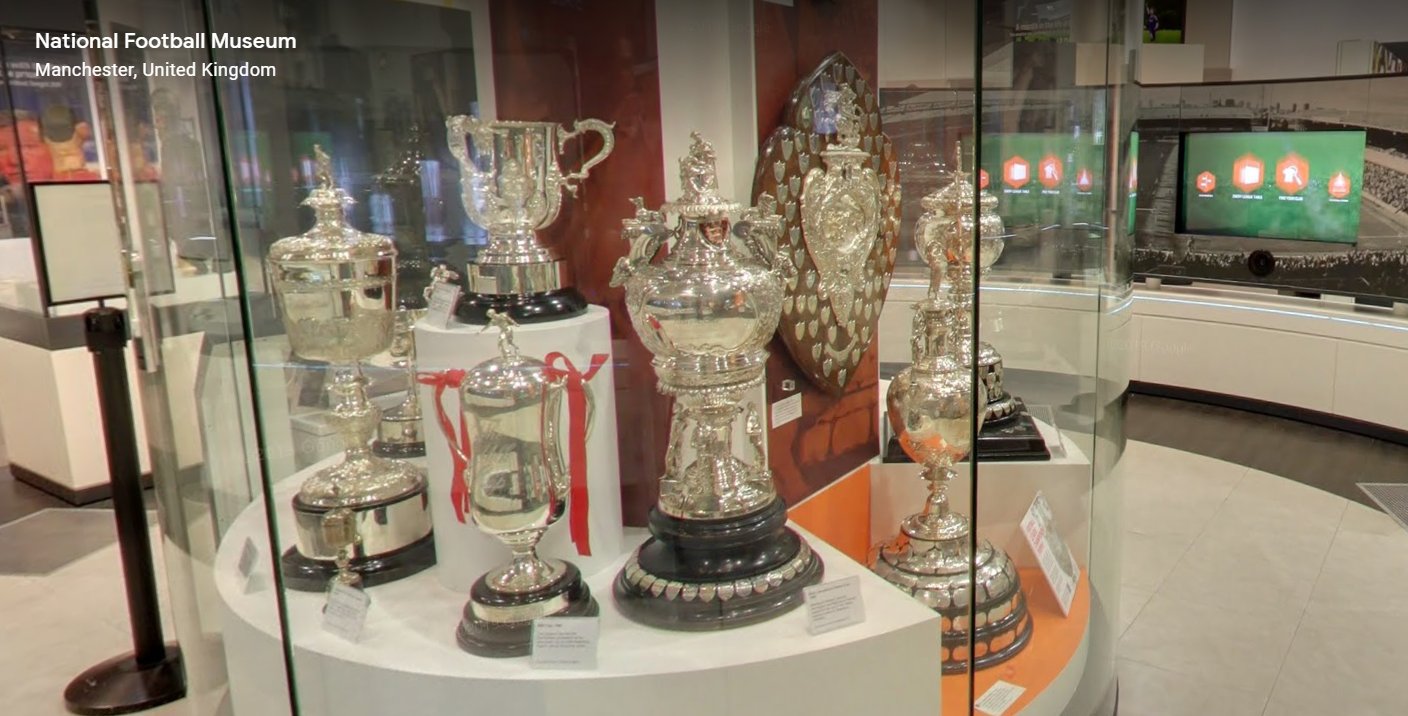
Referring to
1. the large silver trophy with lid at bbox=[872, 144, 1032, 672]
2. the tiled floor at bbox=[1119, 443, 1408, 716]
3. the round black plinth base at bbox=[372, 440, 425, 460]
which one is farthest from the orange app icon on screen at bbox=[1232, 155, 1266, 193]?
the round black plinth base at bbox=[372, 440, 425, 460]

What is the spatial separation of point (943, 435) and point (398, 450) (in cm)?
115

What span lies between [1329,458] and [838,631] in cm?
388

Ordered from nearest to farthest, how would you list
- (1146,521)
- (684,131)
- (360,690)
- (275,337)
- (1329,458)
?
(360,690)
(275,337)
(684,131)
(1146,521)
(1329,458)

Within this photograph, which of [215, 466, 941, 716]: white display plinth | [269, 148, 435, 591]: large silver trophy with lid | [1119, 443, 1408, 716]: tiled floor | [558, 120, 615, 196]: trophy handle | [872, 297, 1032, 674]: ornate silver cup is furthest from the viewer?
[1119, 443, 1408, 716]: tiled floor

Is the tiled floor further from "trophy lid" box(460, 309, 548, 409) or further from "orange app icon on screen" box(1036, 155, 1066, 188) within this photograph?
"trophy lid" box(460, 309, 548, 409)

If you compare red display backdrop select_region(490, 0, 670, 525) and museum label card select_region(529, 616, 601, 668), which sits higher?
red display backdrop select_region(490, 0, 670, 525)

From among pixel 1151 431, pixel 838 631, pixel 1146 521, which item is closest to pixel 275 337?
pixel 838 631

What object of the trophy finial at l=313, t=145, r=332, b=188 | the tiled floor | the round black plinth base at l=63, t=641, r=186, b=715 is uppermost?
the trophy finial at l=313, t=145, r=332, b=188

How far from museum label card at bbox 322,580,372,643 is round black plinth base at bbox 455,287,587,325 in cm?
49

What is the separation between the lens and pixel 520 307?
1.77 meters

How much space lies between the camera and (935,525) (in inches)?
87.7

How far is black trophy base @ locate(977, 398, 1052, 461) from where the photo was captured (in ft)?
8.02

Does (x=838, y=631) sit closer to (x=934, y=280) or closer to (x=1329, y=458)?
(x=934, y=280)

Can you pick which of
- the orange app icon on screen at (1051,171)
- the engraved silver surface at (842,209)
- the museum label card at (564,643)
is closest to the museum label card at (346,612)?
the museum label card at (564,643)
